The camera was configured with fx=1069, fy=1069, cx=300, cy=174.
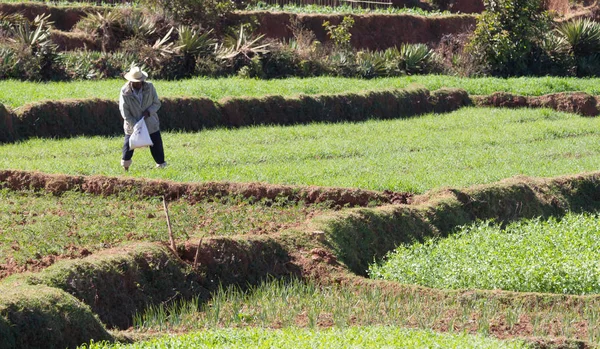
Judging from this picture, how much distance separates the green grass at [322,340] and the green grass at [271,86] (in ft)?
34.9

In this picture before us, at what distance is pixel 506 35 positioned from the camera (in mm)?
27406

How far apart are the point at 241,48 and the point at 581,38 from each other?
996cm

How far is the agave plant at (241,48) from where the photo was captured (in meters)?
24.4

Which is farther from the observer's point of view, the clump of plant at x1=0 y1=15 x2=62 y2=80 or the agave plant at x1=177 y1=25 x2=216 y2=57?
the agave plant at x1=177 y1=25 x2=216 y2=57

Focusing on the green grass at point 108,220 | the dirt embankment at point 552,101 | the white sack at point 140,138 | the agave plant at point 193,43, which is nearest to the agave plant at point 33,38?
the agave plant at point 193,43

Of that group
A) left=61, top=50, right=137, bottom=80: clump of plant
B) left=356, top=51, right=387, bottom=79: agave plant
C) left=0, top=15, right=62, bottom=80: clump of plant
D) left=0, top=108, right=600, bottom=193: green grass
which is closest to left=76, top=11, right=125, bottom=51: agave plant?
left=61, top=50, right=137, bottom=80: clump of plant

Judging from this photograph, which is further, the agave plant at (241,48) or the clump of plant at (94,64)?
the agave plant at (241,48)

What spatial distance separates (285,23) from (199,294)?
23566 millimetres

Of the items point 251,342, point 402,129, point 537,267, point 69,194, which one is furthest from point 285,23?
point 251,342

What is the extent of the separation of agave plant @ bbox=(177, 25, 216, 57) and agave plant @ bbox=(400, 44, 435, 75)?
5.16 m

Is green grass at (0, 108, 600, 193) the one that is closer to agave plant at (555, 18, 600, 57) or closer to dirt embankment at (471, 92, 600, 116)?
dirt embankment at (471, 92, 600, 116)

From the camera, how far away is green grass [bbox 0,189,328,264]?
420 inches

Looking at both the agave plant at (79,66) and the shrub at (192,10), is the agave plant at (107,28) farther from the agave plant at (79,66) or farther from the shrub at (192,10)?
the agave plant at (79,66)

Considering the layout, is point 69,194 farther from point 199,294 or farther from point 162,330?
point 162,330
